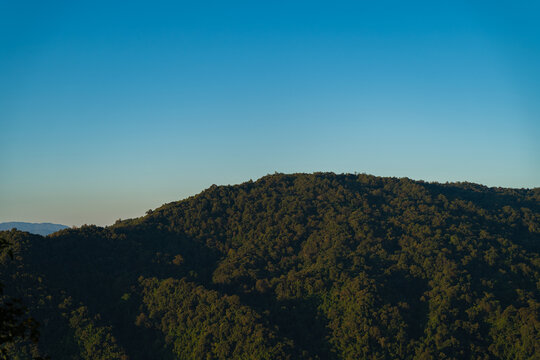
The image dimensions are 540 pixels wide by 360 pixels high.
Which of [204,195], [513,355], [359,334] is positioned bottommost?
[513,355]

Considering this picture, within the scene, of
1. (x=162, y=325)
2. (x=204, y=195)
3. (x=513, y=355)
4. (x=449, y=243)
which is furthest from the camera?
(x=204, y=195)

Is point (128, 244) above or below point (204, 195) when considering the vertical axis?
below

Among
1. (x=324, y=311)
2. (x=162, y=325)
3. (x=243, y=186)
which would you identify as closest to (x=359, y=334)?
(x=324, y=311)

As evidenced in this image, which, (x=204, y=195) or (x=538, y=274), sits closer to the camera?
(x=538, y=274)

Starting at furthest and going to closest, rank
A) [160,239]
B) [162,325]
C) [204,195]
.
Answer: [204,195]
[160,239]
[162,325]

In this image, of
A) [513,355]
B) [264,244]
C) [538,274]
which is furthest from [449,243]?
[264,244]

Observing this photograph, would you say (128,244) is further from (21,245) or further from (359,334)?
(359,334)
